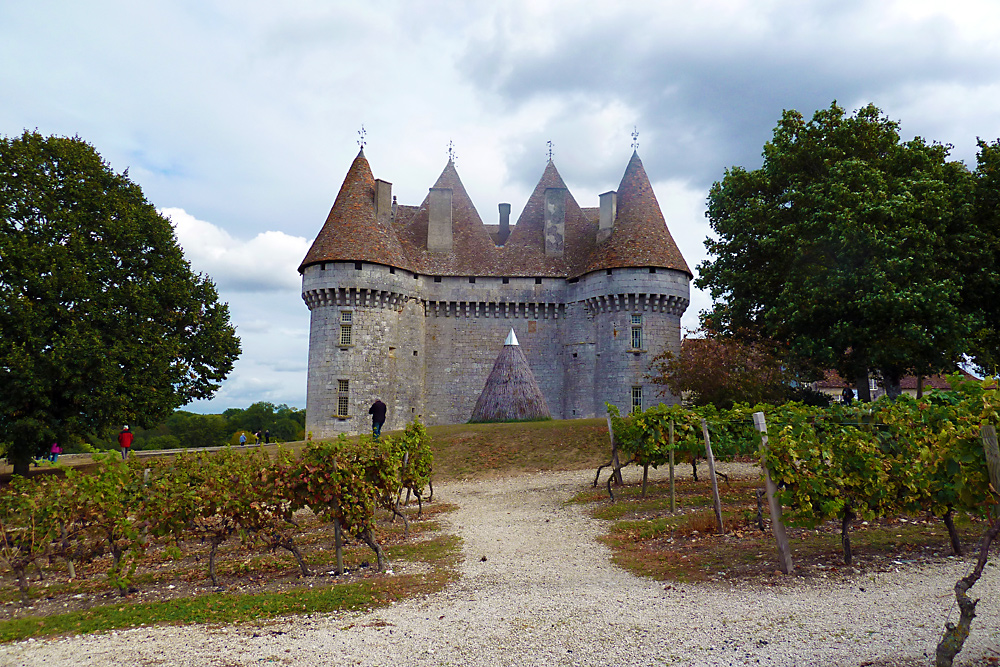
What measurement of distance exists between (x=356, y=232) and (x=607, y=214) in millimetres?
14174

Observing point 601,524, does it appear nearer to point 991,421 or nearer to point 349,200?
point 991,421

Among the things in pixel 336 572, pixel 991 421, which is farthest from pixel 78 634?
pixel 991 421

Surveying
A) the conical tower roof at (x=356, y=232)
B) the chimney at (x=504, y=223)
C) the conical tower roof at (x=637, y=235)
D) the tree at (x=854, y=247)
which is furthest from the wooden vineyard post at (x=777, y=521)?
the chimney at (x=504, y=223)

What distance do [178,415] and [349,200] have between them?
131ft

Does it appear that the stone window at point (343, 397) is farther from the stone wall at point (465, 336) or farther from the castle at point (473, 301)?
the stone wall at point (465, 336)

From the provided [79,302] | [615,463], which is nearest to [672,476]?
[615,463]

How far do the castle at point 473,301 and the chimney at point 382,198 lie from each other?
2.8 inches

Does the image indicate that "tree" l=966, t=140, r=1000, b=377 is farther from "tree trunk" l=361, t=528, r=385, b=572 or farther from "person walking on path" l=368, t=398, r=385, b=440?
"person walking on path" l=368, t=398, r=385, b=440

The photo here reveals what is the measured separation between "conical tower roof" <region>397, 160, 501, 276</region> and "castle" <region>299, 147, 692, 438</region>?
9 cm

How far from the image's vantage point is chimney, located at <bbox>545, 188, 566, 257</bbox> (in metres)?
35.7

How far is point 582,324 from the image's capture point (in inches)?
1336

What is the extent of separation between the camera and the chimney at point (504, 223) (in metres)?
39.0

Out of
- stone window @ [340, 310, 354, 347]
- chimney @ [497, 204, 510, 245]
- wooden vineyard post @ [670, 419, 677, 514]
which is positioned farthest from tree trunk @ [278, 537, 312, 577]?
chimney @ [497, 204, 510, 245]

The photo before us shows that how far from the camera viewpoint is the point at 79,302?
19906 mm
